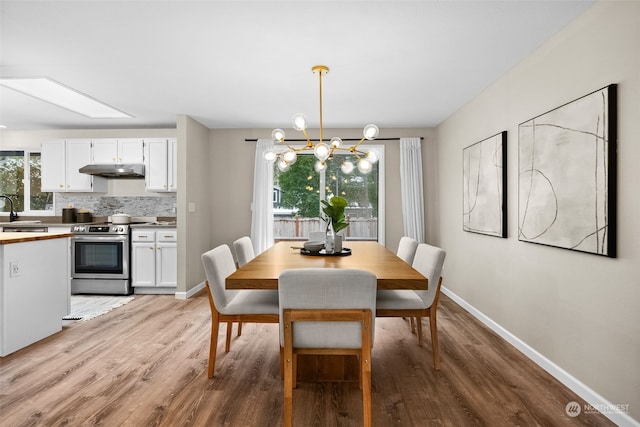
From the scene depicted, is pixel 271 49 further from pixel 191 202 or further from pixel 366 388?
pixel 191 202

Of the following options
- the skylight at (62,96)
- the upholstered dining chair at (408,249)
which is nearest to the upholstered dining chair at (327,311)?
the upholstered dining chair at (408,249)

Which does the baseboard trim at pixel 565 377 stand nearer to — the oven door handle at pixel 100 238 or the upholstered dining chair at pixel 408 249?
the upholstered dining chair at pixel 408 249

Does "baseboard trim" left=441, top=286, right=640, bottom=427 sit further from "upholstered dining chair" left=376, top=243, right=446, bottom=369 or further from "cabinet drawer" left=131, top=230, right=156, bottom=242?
"cabinet drawer" left=131, top=230, right=156, bottom=242

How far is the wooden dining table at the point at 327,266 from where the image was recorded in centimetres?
208

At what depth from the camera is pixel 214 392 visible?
2340 millimetres

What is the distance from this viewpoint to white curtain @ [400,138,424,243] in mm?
5391

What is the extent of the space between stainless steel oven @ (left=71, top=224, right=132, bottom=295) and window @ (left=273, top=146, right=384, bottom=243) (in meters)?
2.19

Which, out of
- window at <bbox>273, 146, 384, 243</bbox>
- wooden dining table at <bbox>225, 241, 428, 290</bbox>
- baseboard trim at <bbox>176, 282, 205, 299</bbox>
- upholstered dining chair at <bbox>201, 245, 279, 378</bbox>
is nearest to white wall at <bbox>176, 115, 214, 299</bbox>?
baseboard trim at <bbox>176, 282, 205, 299</bbox>

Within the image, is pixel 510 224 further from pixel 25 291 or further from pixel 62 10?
pixel 25 291

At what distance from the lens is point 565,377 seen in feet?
7.95

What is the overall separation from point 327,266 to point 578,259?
62.8 inches

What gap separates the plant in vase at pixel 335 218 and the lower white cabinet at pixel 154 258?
106 inches

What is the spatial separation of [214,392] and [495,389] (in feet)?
5.90

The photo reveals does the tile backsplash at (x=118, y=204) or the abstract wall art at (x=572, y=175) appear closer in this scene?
the abstract wall art at (x=572, y=175)
